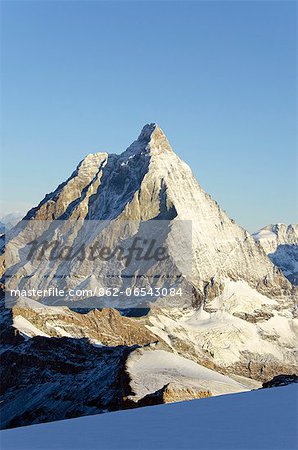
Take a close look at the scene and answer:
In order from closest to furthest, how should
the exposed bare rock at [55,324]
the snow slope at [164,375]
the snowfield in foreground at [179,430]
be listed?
the snowfield in foreground at [179,430]
the snow slope at [164,375]
the exposed bare rock at [55,324]

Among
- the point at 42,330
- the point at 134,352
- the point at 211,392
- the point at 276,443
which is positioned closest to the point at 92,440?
the point at 276,443

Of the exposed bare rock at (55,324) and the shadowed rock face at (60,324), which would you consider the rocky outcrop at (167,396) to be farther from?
the shadowed rock face at (60,324)

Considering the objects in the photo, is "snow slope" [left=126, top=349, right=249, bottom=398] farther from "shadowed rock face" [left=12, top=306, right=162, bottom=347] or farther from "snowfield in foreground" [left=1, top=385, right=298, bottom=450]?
"snowfield in foreground" [left=1, top=385, right=298, bottom=450]

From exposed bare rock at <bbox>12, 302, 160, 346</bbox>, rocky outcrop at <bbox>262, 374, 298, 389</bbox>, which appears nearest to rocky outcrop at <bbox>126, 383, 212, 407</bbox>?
rocky outcrop at <bbox>262, 374, 298, 389</bbox>

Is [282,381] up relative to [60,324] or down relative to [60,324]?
down

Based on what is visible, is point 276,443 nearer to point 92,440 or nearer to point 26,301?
point 92,440

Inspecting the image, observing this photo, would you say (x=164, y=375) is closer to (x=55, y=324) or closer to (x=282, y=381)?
(x=282, y=381)

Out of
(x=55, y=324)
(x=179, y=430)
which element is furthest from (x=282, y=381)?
(x=55, y=324)

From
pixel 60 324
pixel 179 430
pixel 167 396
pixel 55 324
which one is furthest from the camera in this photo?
pixel 60 324

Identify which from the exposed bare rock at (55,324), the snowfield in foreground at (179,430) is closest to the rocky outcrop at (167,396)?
the snowfield in foreground at (179,430)
